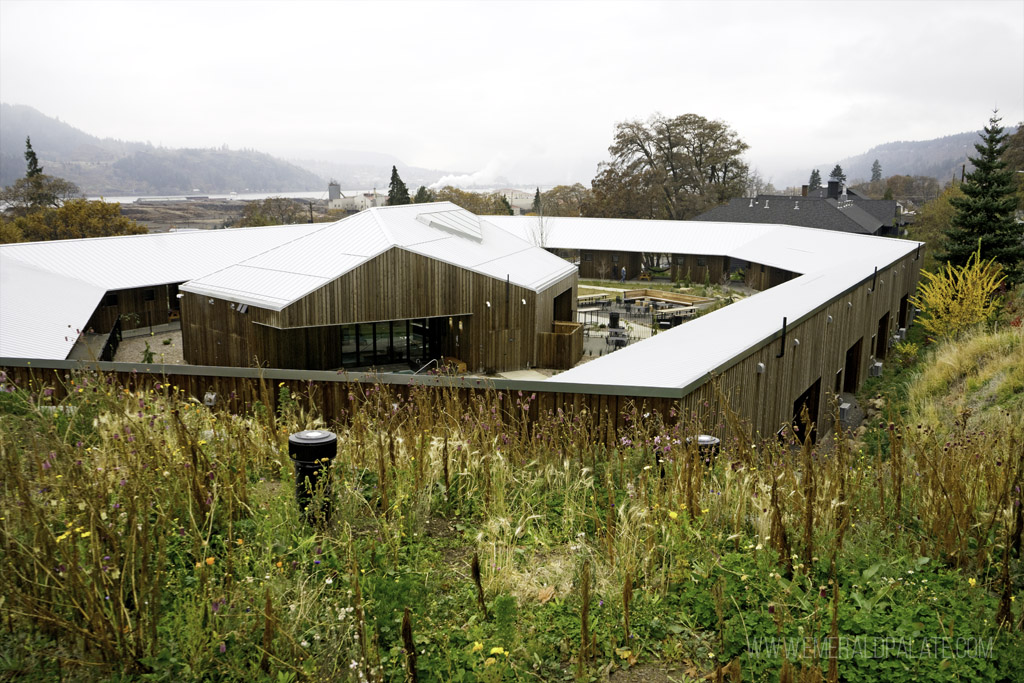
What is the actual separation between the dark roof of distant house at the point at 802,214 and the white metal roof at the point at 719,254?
5927 millimetres

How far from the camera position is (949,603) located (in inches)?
133

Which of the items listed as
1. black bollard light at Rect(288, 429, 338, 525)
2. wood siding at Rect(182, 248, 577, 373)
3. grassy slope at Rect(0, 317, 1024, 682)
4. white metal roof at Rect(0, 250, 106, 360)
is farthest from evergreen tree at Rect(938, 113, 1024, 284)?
white metal roof at Rect(0, 250, 106, 360)

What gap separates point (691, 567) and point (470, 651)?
1.31 metres

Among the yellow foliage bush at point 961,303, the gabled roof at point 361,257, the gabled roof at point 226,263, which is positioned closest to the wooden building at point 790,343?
the yellow foliage bush at point 961,303

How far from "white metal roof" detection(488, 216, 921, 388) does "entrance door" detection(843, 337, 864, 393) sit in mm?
1771

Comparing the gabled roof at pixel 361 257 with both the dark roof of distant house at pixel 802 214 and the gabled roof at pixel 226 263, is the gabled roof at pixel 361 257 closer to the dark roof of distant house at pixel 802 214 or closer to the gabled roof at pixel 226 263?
the gabled roof at pixel 226 263

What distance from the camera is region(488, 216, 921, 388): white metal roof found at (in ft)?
27.0

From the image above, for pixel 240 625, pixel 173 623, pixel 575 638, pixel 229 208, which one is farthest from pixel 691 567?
pixel 229 208

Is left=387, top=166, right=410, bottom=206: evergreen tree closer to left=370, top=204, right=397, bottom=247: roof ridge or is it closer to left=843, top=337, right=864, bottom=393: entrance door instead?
left=370, top=204, right=397, bottom=247: roof ridge

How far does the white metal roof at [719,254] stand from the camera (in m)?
8.22

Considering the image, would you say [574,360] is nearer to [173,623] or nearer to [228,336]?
[228,336]

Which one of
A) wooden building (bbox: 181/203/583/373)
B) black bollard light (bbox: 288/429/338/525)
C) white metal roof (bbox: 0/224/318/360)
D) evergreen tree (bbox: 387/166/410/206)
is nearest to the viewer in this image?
black bollard light (bbox: 288/429/338/525)

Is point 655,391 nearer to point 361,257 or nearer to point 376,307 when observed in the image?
point 376,307

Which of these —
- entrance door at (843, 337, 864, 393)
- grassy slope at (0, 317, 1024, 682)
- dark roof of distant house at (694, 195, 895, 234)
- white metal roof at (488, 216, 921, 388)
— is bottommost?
entrance door at (843, 337, 864, 393)
